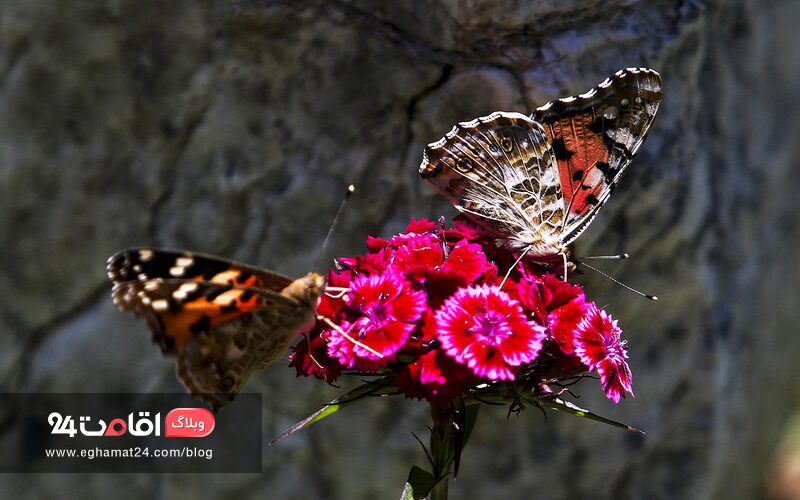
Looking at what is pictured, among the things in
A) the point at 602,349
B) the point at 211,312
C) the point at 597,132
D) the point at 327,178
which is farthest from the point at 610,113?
the point at 327,178

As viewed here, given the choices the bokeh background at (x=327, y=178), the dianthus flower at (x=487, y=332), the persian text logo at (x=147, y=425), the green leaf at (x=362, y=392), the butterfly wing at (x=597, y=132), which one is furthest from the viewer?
the persian text logo at (x=147, y=425)

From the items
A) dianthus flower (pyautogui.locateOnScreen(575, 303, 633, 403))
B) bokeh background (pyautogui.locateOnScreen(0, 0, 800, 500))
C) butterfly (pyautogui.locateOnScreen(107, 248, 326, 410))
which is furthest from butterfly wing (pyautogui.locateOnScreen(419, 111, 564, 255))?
bokeh background (pyautogui.locateOnScreen(0, 0, 800, 500))

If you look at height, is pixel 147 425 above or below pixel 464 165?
below

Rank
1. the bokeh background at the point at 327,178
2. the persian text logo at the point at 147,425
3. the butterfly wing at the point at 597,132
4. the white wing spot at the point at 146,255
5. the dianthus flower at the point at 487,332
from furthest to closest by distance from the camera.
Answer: the persian text logo at the point at 147,425 → the bokeh background at the point at 327,178 → the butterfly wing at the point at 597,132 → the white wing spot at the point at 146,255 → the dianthus flower at the point at 487,332

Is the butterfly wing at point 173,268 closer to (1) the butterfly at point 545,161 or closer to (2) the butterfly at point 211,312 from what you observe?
(2) the butterfly at point 211,312

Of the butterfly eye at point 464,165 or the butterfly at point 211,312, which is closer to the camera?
the butterfly at point 211,312

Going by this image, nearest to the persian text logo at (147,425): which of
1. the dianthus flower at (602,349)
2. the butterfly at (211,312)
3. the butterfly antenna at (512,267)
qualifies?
the butterfly at (211,312)

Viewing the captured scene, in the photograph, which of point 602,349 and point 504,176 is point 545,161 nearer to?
point 504,176
